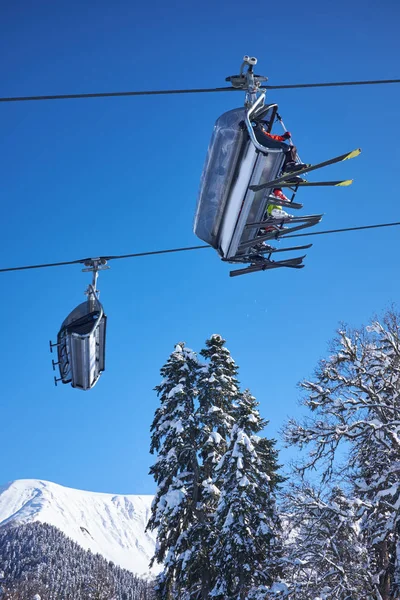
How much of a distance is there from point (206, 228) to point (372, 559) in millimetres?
13852

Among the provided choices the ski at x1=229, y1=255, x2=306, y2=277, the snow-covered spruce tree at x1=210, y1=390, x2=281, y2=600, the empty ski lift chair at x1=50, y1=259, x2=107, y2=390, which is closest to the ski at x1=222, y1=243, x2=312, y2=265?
the ski at x1=229, y1=255, x2=306, y2=277

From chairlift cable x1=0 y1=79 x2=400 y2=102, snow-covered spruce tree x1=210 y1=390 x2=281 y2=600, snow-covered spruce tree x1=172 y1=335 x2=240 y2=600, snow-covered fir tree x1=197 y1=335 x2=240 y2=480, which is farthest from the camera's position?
snow-covered fir tree x1=197 y1=335 x2=240 y2=480

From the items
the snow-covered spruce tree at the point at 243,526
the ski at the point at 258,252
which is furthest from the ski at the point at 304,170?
the snow-covered spruce tree at the point at 243,526

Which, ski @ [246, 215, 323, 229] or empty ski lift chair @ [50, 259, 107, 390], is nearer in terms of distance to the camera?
ski @ [246, 215, 323, 229]

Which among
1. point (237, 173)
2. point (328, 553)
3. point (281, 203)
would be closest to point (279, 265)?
point (281, 203)

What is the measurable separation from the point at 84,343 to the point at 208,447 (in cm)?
1333

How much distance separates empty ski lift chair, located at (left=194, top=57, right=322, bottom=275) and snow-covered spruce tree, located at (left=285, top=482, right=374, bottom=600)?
400 inches

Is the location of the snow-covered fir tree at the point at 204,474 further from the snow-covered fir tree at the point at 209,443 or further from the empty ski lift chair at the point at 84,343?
the empty ski lift chair at the point at 84,343

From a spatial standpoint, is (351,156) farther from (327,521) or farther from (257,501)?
(257,501)

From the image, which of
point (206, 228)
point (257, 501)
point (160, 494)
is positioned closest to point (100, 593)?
point (160, 494)

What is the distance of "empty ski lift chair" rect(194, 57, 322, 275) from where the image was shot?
6.41 metres

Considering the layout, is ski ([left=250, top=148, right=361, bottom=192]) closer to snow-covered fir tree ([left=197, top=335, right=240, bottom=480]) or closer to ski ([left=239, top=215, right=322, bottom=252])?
ski ([left=239, top=215, right=322, bottom=252])

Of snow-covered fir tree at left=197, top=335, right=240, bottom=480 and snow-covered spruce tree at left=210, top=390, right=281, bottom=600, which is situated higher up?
snow-covered fir tree at left=197, top=335, right=240, bottom=480

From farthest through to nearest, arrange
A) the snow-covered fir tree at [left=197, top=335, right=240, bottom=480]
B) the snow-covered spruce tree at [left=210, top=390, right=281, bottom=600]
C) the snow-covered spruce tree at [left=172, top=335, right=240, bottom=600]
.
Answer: the snow-covered fir tree at [left=197, top=335, right=240, bottom=480], the snow-covered spruce tree at [left=172, top=335, right=240, bottom=600], the snow-covered spruce tree at [left=210, top=390, right=281, bottom=600]
